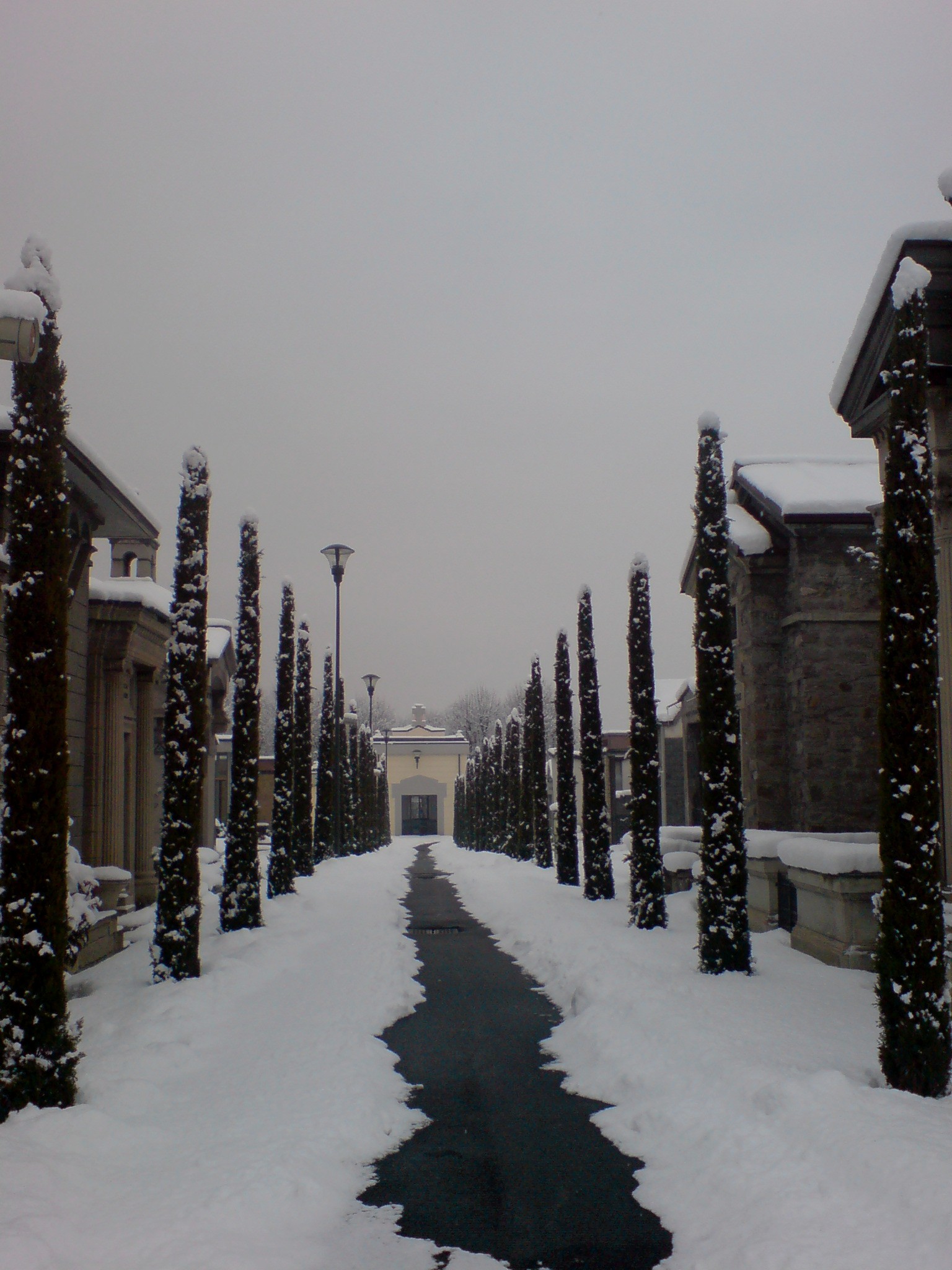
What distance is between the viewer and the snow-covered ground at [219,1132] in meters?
4.85

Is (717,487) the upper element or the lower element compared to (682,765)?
upper

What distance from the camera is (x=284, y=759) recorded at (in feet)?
63.5

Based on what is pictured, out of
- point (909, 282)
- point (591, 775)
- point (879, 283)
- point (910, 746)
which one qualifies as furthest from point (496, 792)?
point (909, 282)

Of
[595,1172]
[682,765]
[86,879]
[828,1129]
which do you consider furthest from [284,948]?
[682,765]

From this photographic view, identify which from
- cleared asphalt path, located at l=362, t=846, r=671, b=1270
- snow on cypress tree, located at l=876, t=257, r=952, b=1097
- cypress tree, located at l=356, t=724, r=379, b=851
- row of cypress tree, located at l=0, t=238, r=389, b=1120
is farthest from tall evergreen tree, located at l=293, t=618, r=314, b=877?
snow on cypress tree, located at l=876, t=257, r=952, b=1097

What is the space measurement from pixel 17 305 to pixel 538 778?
24518 millimetres

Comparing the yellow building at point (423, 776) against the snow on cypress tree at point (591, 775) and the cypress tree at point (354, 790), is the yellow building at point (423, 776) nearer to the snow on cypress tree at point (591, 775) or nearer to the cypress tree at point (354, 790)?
the cypress tree at point (354, 790)

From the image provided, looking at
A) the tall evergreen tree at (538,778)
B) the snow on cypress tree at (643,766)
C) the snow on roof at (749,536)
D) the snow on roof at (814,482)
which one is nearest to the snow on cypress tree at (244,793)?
the snow on cypress tree at (643,766)

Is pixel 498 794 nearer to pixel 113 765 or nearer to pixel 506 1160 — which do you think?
pixel 113 765

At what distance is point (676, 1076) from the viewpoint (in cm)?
Result: 744

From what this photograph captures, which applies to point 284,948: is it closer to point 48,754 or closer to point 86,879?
point 86,879

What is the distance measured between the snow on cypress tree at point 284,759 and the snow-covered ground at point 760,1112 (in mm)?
8158

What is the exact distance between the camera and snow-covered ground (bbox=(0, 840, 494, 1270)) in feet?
15.9

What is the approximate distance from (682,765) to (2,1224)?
82.9ft
